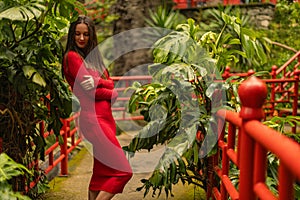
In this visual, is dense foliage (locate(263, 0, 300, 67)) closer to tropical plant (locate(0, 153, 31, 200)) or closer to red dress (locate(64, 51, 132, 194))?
red dress (locate(64, 51, 132, 194))

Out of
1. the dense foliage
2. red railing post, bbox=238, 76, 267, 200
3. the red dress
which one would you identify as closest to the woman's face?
the red dress

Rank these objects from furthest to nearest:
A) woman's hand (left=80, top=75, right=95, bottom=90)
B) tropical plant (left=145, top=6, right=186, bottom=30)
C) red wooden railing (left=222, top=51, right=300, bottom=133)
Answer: tropical plant (left=145, top=6, right=186, bottom=30) < red wooden railing (left=222, top=51, right=300, bottom=133) < woman's hand (left=80, top=75, right=95, bottom=90)

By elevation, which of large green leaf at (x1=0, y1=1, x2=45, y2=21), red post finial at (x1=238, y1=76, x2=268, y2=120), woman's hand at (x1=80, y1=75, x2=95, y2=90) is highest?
large green leaf at (x1=0, y1=1, x2=45, y2=21)

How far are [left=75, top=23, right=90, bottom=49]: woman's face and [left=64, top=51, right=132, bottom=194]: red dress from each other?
4.3 inches

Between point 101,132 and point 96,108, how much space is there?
18cm

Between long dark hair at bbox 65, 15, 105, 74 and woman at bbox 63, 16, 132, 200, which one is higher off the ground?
long dark hair at bbox 65, 15, 105, 74

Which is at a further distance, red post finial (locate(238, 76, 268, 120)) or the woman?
the woman

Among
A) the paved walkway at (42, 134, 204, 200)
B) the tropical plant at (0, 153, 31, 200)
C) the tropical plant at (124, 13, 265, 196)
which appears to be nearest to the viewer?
the tropical plant at (0, 153, 31, 200)

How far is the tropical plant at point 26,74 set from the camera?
8.71 feet

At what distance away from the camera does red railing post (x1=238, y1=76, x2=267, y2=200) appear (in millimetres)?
1830

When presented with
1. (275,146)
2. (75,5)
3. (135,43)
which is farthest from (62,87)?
(135,43)

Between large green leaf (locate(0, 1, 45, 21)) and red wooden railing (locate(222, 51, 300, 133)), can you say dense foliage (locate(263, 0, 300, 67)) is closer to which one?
red wooden railing (locate(222, 51, 300, 133))

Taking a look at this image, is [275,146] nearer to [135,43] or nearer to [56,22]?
[56,22]

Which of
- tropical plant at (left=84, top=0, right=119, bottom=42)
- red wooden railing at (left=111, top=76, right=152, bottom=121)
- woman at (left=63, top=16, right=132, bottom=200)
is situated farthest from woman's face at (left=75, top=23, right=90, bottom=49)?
tropical plant at (left=84, top=0, right=119, bottom=42)
